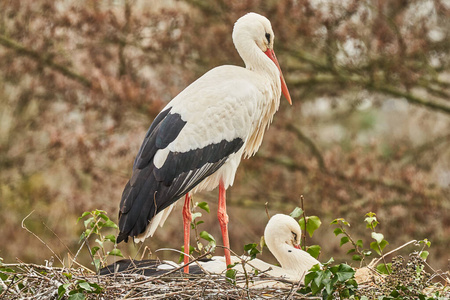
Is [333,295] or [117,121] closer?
[333,295]

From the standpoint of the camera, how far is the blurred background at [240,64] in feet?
25.0

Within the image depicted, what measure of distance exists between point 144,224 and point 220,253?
13.0ft

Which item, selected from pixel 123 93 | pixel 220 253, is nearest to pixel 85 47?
pixel 123 93

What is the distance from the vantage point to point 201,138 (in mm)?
4508

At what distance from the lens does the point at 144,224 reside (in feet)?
14.1

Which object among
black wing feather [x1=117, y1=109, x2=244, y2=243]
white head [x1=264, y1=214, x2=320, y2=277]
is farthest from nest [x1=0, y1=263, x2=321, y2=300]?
white head [x1=264, y1=214, x2=320, y2=277]

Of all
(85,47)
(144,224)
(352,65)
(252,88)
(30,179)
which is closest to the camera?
(144,224)

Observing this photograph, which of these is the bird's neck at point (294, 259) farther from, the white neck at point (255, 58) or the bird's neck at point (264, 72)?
the white neck at point (255, 58)

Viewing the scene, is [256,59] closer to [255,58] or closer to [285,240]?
[255,58]

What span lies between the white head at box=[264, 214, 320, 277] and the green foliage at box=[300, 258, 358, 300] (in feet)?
3.05

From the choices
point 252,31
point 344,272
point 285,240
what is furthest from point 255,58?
point 344,272

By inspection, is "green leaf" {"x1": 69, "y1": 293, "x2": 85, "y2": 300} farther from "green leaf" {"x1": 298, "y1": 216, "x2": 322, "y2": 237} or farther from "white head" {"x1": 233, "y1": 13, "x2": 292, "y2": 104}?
"white head" {"x1": 233, "y1": 13, "x2": 292, "y2": 104}

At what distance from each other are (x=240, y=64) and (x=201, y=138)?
3.76 m

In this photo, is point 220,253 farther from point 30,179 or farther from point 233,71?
point 233,71
